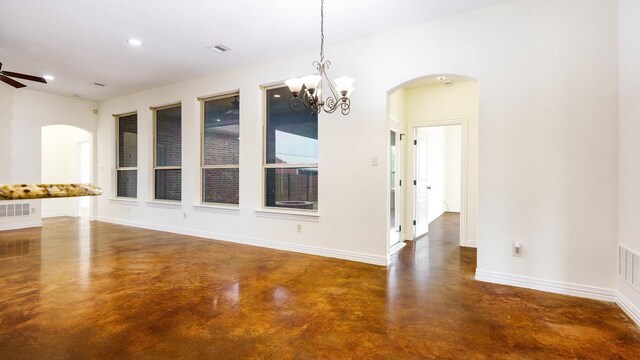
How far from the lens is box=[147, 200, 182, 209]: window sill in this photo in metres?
6.00

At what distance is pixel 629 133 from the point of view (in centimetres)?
255

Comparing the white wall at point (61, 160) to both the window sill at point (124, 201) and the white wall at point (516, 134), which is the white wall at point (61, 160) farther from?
the white wall at point (516, 134)

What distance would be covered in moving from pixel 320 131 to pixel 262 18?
1.60 meters

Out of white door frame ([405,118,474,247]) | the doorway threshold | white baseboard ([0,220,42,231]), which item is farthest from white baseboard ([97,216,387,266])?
white baseboard ([0,220,42,231])

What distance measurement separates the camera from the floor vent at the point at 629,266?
2443 millimetres

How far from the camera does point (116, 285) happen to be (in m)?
3.18

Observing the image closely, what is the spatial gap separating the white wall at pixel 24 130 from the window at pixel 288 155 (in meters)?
5.59

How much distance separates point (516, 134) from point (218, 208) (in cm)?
458

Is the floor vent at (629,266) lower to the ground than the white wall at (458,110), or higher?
lower

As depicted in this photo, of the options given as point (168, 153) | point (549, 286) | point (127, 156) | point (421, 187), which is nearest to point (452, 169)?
point (421, 187)

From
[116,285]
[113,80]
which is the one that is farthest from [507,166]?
[113,80]

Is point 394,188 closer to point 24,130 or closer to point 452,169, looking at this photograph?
point 452,169

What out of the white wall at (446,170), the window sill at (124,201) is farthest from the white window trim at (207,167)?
the white wall at (446,170)

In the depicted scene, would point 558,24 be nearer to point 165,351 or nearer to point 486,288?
point 486,288
